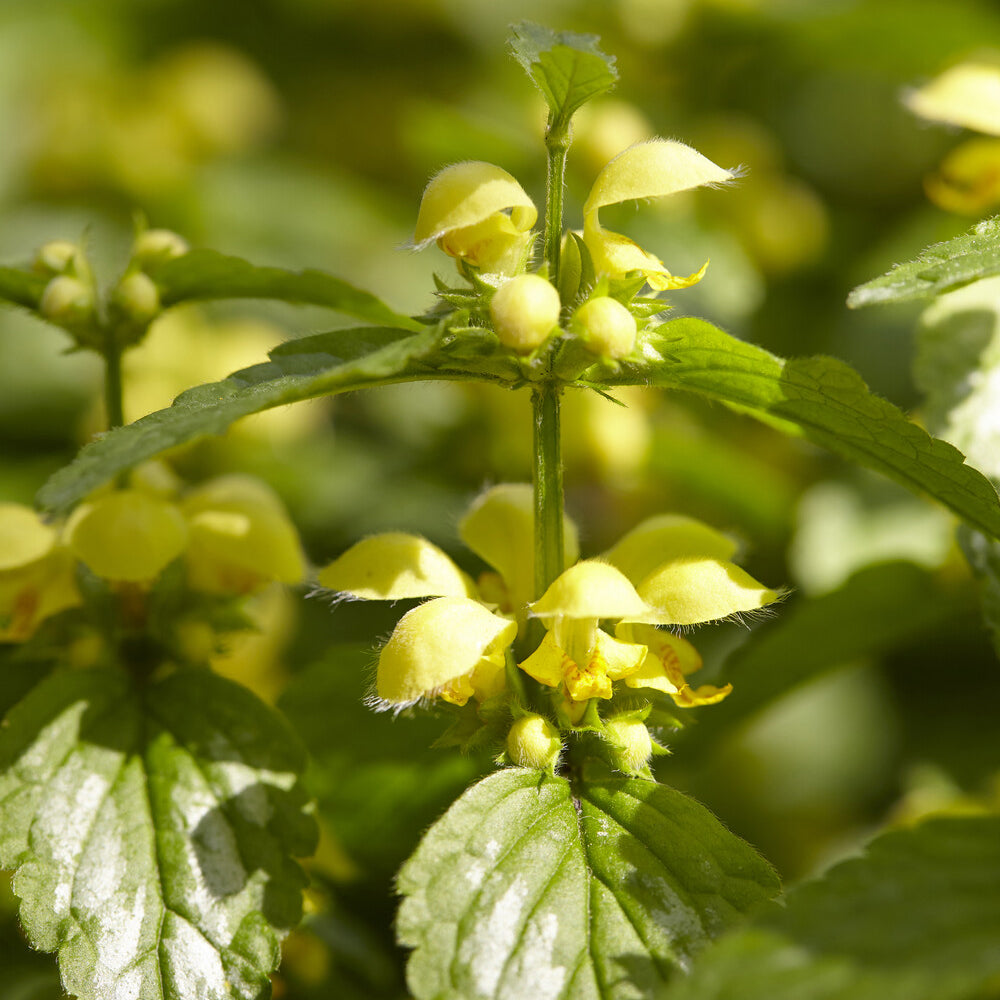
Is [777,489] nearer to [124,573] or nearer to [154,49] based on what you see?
[124,573]

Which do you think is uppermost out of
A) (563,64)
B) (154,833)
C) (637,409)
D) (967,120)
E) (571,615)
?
(563,64)

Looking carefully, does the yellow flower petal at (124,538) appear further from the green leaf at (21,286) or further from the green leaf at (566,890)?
the green leaf at (566,890)

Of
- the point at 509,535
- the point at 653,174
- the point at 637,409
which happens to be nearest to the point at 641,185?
the point at 653,174

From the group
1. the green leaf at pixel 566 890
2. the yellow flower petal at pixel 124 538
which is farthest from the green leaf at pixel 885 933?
the yellow flower petal at pixel 124 538

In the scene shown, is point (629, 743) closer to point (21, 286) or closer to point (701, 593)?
point (701, 593)

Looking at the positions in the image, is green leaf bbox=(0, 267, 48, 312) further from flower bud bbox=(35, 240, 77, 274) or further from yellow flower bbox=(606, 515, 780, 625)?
yellow flower bbox=(606, 515, 780, 625)

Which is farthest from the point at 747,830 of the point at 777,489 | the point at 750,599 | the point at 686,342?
the point at 686,342

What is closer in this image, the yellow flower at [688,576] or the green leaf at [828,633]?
the yellow flower at [688,576]
